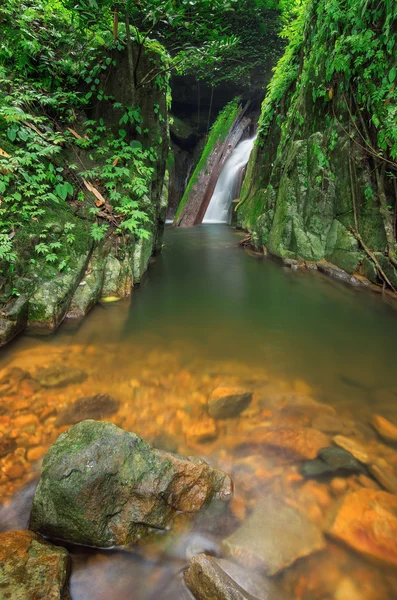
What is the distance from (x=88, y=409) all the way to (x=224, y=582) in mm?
1672

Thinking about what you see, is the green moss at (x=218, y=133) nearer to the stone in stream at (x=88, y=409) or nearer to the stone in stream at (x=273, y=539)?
the stone in stream at (x=88, y=409)

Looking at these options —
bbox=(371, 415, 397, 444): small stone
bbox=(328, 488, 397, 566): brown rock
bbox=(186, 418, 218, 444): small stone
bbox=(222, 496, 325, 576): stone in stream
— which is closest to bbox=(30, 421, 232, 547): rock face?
bbox=(222, 496, 325, 576): stone in stream

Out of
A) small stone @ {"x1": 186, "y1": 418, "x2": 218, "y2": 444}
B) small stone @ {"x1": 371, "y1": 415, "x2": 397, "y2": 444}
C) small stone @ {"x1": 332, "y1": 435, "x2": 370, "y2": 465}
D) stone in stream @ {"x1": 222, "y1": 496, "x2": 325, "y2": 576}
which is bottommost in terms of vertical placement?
small stone @ {"x1": 186, "y1": 418, "x2": 218, "y2": 444}

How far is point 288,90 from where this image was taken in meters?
8.81

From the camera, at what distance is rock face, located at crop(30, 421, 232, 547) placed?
4.75 feet

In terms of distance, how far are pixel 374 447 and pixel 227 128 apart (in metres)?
17.6

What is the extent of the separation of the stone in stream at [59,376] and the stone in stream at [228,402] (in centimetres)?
132

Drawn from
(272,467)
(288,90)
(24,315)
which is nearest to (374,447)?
(272,467)

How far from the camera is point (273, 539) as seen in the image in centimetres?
158

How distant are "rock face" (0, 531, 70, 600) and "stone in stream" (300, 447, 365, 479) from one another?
4.90 feet

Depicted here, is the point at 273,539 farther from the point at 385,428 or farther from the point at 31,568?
the point at 385,428

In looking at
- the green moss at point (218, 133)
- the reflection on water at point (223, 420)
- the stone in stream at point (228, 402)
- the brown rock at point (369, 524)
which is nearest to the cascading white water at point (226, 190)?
the green moss at point (218, 133)

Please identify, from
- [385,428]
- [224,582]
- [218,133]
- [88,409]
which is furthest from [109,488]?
[218,133]

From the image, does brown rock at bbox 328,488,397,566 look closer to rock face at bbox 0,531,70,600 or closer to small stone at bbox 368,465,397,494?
small stone at bbox 368,465,397,494
